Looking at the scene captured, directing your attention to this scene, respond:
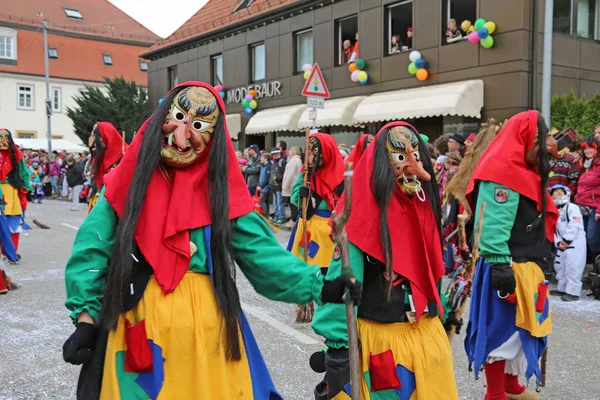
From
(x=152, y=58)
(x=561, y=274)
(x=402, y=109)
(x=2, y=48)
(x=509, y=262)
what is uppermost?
(x=2, y=48)

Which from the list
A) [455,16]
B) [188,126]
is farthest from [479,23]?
[188,126]

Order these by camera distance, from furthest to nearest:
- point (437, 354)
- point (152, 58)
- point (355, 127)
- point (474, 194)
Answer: point (152, 58), point (355, 127), point (474, 194), point (437, 354)

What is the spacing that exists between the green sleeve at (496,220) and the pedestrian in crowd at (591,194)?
15.7 ft

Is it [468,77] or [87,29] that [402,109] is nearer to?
[468,77]

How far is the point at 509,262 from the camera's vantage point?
12.5ft

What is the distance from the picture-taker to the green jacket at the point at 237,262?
8.07 feet

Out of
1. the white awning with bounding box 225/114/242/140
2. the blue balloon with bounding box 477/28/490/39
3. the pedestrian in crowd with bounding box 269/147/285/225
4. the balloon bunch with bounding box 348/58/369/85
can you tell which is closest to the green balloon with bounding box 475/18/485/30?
the blue balloon with bounding box 477/28/490/39

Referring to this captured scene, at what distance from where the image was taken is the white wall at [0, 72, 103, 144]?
42.2 m

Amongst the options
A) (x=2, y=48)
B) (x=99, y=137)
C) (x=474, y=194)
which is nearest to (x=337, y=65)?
(x=99, y=137)

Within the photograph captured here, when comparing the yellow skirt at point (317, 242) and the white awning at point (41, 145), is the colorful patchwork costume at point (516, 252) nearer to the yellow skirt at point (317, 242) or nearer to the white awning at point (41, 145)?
the yellow skirt at point (317, 242)

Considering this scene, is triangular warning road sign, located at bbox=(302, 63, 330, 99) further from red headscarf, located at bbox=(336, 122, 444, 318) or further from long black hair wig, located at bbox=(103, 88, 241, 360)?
long black hair wig, located at bbox=(103, 88, 241, 360)

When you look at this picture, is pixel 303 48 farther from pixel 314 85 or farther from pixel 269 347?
pixel 269 347

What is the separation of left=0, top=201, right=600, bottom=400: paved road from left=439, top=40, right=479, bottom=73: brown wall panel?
8.25m

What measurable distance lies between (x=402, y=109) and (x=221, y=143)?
42.6 feet
